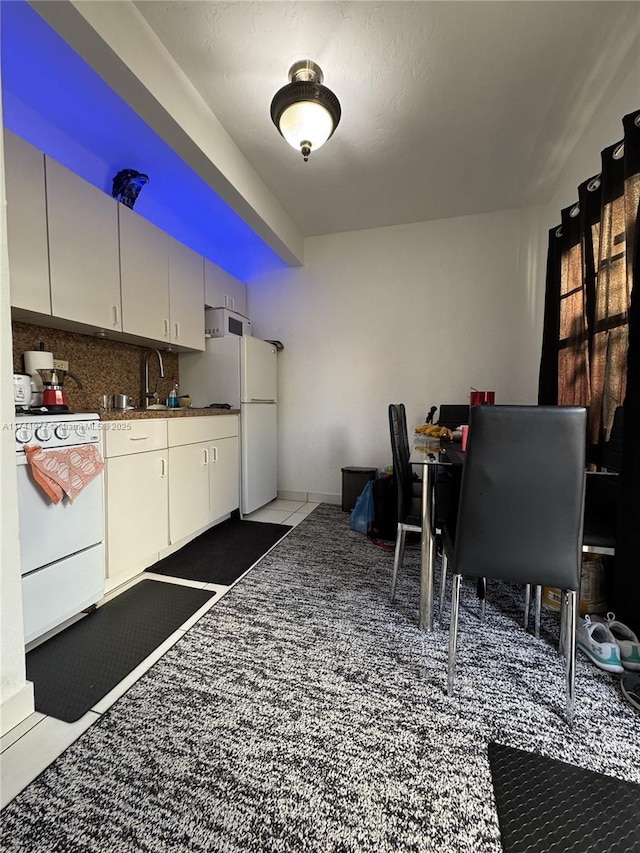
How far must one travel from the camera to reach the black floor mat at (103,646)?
4.11ft

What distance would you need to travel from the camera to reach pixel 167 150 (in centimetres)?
230

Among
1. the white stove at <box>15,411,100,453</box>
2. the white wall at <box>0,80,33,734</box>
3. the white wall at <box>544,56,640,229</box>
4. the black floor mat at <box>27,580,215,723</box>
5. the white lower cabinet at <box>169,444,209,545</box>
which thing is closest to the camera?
the white wall at <box>0,80,33,734</box>

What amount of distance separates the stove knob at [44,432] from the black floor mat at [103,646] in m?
0.93

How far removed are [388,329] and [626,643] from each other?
2949 millimetres

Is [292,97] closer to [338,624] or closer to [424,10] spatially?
[424,10]

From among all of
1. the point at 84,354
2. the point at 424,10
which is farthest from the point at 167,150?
the point at 424,10

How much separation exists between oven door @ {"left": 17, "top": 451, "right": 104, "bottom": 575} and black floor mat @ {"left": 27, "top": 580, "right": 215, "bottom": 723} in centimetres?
39

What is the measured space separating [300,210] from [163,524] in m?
3.01

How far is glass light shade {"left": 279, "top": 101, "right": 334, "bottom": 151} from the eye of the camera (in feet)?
5.70

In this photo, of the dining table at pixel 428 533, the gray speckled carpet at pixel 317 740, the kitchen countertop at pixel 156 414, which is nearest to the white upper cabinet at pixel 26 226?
the kitchen countertop at pixel 156 414

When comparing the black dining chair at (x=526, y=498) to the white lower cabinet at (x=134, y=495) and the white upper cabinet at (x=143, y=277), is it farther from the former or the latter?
the white upper cabinet at (x=143, y=277)

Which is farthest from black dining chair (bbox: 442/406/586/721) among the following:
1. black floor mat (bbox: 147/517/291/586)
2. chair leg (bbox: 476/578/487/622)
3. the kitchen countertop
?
the kitchen countertop

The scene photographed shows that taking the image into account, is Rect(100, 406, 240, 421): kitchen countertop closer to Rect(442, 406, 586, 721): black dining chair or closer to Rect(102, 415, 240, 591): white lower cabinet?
Rect(102, 415, 240, 591): white lower cabinet

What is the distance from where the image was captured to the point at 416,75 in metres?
1.85
